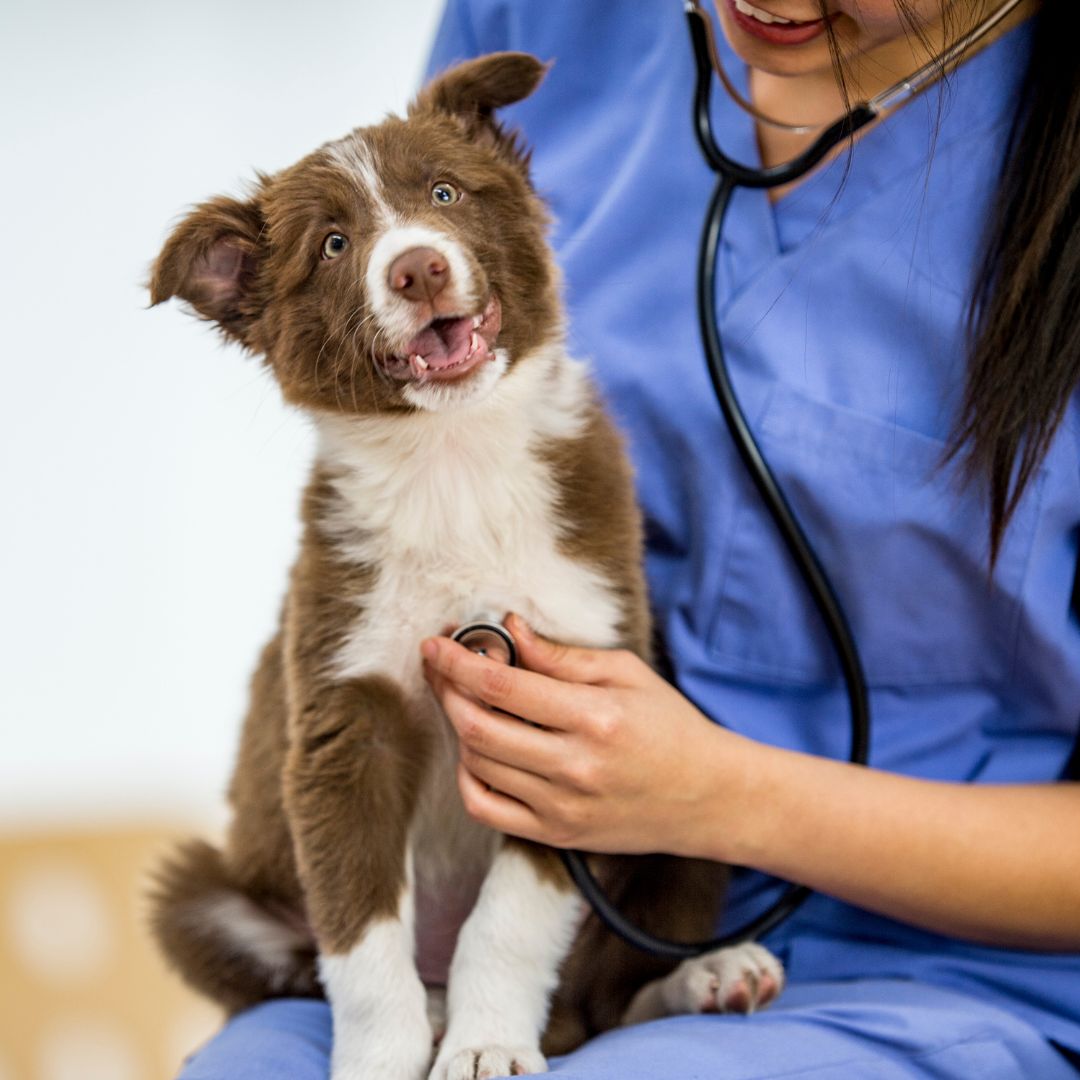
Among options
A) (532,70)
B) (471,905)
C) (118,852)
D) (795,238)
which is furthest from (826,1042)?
(118,852)

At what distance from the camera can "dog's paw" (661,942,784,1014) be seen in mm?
1626

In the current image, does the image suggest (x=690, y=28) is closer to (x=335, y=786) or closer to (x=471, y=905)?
(x=335, y=786)

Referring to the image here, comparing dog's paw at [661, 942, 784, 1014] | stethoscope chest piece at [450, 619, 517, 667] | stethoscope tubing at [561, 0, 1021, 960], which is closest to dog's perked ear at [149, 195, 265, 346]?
stethoscope chest piece at [450, 619, 517, 667]

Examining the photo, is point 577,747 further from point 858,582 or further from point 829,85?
point 829,85

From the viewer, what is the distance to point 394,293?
55.9 inches

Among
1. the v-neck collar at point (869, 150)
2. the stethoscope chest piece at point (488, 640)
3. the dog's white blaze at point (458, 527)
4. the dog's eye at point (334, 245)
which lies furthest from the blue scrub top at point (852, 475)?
the dog's eye at point (334, 245)

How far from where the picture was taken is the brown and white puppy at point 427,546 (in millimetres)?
1520

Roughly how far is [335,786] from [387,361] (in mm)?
492

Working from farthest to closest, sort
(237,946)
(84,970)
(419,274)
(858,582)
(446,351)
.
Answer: (84,970)
(237,946)
(858,582)
(446,351)
(419,274)

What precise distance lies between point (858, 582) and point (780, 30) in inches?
26.1

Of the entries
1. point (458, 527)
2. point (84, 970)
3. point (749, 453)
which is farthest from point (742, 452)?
point (84, 970)

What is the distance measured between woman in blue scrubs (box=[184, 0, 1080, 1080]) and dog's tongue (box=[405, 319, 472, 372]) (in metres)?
0.34

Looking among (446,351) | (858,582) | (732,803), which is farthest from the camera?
(858,582)

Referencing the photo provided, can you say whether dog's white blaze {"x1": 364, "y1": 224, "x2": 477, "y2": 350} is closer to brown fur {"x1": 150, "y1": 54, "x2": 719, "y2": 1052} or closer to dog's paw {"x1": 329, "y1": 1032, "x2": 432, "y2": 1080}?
brown fur {"x1": 150, "y1": 54, "x2": 719, "y2": 1052}
